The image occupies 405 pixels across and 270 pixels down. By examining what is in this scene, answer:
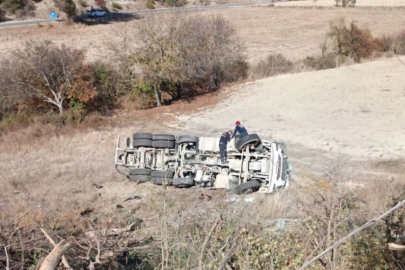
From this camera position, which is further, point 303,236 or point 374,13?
point 374,13

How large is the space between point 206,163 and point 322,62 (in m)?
17.6

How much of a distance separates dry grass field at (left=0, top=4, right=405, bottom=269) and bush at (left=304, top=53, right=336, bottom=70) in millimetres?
1798

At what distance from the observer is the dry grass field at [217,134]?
6.75m

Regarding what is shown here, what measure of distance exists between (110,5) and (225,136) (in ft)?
181

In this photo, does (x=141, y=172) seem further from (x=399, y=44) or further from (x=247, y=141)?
(x=399, y=44)

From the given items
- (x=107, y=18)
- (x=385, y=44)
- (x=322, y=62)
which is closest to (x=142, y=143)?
(x=322, y=62)

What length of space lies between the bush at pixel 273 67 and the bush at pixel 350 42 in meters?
3.17

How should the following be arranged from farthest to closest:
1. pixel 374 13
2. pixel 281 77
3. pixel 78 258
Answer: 1. pixel 374 13
2. pixel 281 77
3. pixel 78 258

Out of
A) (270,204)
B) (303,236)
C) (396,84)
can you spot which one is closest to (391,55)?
(396,84)

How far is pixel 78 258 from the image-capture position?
562 cm

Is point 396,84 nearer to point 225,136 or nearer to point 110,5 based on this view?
point 225,136

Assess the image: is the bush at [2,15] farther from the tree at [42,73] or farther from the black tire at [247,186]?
the black tire at [247,186]

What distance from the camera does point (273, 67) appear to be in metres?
26.5

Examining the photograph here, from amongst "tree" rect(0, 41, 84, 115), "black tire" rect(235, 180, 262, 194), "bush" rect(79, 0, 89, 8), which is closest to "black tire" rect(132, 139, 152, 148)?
"black tire" rect(235, 180, 262, 194)
